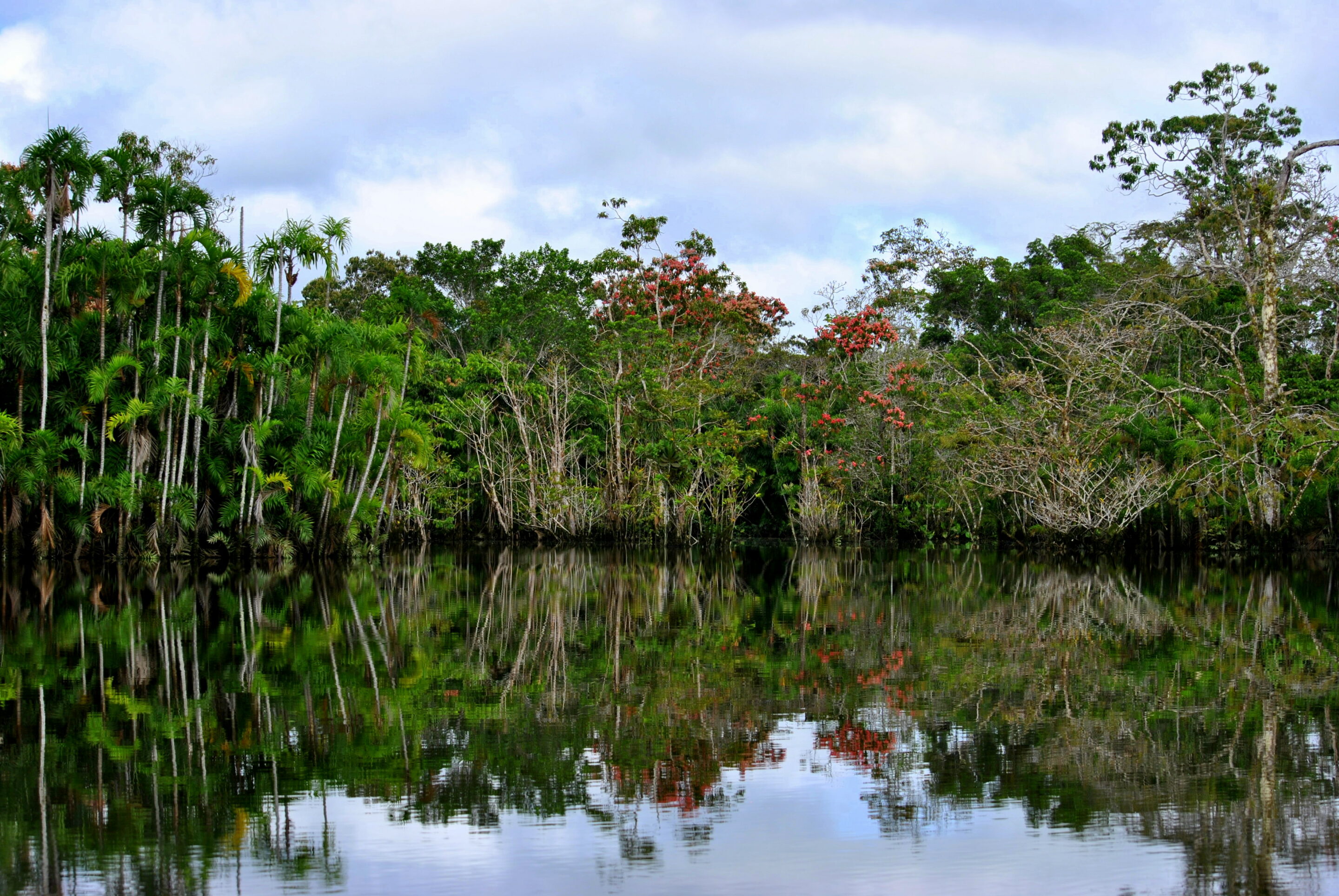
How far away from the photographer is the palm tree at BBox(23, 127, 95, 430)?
1836cm

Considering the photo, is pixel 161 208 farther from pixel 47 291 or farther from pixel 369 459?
pixel 369 459

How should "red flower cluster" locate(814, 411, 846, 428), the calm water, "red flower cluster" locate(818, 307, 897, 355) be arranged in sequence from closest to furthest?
the calm water
"red flower cluster" locate(814, 411, 846, 428)
"red flower cluster" locate(818, 307, 897, 355)

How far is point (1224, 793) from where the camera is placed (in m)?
5.35

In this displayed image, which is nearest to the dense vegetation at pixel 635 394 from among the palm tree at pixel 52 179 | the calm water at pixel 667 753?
the palm tree at pixel 52 179

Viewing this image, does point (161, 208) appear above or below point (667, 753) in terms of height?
above

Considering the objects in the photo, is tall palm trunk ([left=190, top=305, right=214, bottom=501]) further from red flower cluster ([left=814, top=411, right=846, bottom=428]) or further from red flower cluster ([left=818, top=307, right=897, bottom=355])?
red flower cluster ([left=818, top=307, right=897, bottom=355])

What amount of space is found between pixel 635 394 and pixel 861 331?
6076 mm

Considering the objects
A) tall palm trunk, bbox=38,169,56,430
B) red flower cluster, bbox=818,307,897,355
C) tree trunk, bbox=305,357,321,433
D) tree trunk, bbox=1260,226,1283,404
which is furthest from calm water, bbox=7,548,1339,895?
red flower cluster, bbox=818,307,897,355

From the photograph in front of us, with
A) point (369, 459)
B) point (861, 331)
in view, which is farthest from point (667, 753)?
point (861, 331)

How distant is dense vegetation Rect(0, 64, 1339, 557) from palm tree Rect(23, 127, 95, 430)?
43 millimetres

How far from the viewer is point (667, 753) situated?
623 centimetres

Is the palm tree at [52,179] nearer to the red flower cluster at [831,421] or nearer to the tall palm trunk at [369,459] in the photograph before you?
the tall palm trunk at [369,459]

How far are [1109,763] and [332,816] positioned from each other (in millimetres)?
3711

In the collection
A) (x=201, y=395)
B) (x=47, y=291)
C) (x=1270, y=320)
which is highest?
(x=47, y=291)
